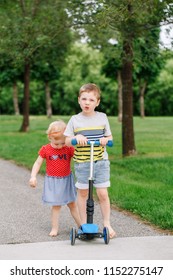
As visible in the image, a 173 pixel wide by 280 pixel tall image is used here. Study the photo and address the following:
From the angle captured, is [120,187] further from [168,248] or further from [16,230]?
[168,248]

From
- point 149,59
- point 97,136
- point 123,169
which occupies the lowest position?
point 123,169

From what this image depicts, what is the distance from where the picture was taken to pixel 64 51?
30422 mm

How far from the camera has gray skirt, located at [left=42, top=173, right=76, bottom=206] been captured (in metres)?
7.02

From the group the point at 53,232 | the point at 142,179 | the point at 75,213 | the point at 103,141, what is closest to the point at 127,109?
the point at 142,179

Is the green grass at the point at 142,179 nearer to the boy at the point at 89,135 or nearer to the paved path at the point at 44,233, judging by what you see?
the paved path at the point at 44,233

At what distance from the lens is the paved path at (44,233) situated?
19.8 feet

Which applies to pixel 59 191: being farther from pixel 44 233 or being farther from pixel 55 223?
pixel 44 233

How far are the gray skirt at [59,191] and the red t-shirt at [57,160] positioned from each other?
0.07m

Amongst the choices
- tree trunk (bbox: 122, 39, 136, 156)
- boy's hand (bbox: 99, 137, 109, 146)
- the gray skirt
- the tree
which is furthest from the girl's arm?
tree trunk (bbox: 122, 39, 136, 156)

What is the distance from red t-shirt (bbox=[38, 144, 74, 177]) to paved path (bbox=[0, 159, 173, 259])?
0.74m

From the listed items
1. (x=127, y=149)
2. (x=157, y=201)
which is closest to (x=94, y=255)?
(x=157, y=201)

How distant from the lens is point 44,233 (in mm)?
7117

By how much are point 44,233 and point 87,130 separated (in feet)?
4.53
